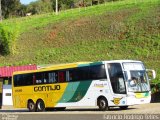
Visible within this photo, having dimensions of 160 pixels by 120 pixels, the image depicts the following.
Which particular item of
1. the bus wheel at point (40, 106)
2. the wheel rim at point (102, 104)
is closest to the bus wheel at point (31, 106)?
the bus wheel at point (40, 106)

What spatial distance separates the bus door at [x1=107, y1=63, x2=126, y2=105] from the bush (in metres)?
37.7

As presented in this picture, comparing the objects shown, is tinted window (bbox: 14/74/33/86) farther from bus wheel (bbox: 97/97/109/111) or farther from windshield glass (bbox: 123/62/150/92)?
windshield glass (bbox: 123/62/150/92)

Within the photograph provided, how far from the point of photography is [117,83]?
24625 millimetres

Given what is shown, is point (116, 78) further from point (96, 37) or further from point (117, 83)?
point (96, 37)

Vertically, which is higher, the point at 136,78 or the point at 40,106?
the point at 136,78

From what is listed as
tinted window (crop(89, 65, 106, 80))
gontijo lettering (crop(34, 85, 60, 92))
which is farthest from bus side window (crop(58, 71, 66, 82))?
tinted window (crop(89, 65, 106, 80))

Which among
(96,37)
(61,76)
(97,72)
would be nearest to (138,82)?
(97,72)

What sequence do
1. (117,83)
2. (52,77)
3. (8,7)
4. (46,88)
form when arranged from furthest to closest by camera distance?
(8,7)
(46,88)
(52,77)
(117,83)

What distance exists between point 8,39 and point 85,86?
37532mm

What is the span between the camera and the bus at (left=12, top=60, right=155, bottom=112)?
24641mm

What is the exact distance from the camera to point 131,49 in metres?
51.7

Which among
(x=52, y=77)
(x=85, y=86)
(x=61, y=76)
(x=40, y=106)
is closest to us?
(x=85, y=86)

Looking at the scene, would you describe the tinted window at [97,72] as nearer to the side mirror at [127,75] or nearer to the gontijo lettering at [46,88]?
the side mirror at [127,75]

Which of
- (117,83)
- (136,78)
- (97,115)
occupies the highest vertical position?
(136,78)
